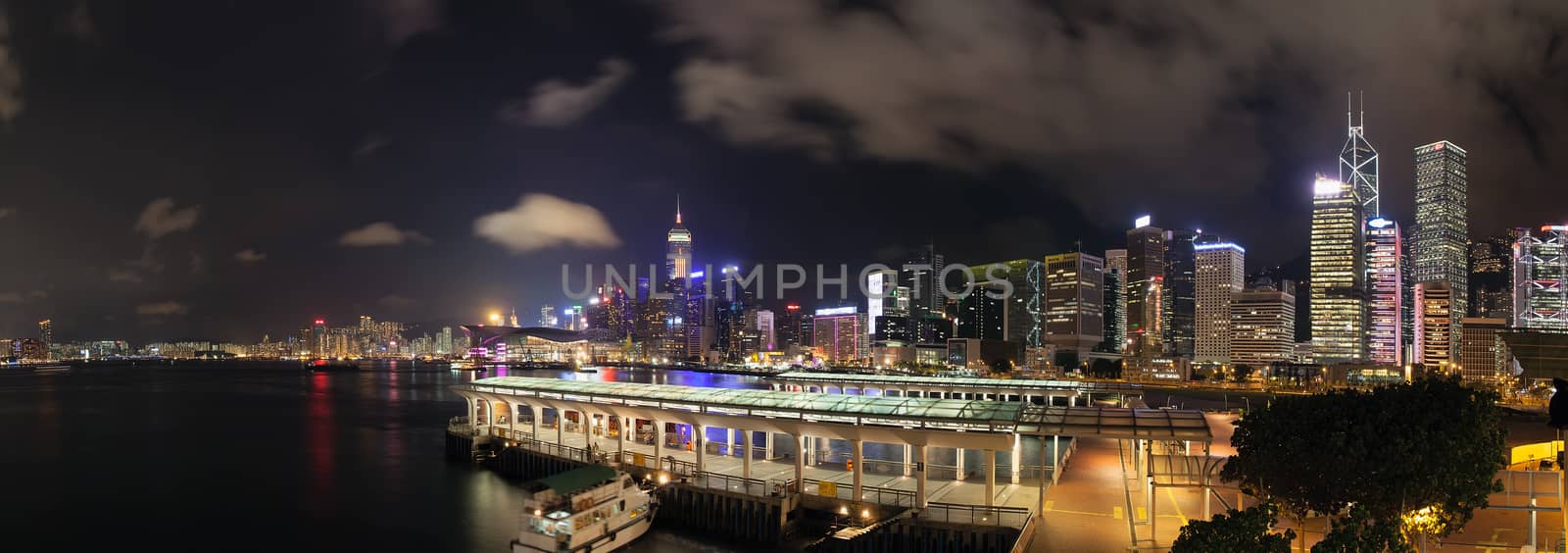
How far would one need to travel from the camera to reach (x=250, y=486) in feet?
131

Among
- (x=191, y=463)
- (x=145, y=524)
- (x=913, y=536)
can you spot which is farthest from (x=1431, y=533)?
(x=191, y=463)

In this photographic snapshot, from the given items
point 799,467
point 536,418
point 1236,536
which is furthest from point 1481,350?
point 1236,536

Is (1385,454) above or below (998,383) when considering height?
above

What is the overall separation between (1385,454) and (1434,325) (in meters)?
198

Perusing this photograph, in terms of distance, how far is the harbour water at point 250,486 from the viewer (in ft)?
98.1

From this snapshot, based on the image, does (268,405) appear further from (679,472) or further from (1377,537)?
(1377,537)

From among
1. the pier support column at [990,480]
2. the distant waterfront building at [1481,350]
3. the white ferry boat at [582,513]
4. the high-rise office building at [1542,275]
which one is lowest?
the distant waterfront building at [1481,350]

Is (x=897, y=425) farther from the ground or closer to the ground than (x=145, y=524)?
farther from the ground

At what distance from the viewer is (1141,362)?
166375 mm

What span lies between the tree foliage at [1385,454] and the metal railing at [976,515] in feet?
18.9

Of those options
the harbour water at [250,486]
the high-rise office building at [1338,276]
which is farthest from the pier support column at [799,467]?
the high-rise office building at [1338,276]

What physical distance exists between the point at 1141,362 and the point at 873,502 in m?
158

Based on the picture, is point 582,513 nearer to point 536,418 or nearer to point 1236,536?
point 1236,536

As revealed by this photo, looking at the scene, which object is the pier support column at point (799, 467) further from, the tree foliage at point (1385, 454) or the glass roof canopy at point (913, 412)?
the tree foliage at point (1385, 454)
